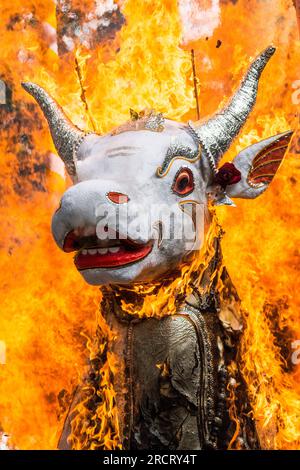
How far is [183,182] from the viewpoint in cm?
332

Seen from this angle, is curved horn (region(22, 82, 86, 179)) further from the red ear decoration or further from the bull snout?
the red ear decoration

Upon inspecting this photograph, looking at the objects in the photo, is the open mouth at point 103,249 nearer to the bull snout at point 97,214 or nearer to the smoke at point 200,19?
the bull snout at point 97,214

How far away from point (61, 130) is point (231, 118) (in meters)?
1.07

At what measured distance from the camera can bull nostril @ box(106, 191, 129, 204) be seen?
292 cm

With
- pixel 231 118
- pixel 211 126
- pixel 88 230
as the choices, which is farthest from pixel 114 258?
pixel 231 118

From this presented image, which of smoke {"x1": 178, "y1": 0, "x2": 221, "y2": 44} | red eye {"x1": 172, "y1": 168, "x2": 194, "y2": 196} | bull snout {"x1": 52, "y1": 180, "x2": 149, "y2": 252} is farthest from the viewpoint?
smoke {"x1": 178, "y1": 0, "x2": 221, "y2": 44}

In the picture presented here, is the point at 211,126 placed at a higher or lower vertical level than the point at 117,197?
higher

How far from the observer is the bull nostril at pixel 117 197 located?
9.57 feet

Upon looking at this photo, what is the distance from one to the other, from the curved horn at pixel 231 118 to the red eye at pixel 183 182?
0.22 meters

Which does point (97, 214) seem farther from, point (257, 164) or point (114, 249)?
point (257, 164)

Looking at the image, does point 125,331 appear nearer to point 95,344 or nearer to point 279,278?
point 95,344

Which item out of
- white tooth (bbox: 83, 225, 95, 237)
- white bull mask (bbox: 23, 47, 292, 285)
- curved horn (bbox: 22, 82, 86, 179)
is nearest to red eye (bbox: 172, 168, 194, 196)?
white bull mask (bbox: 23, 47, 292, 285)

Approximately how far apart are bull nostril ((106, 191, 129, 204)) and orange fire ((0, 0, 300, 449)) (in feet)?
3.33
